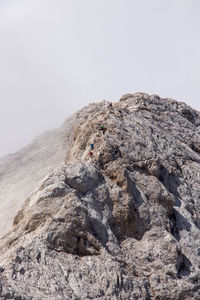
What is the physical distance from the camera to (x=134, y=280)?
2002 centimetres

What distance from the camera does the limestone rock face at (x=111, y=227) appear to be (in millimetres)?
18453

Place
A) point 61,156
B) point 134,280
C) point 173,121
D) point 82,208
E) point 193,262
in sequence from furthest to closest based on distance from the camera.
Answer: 1. point 61,156
2. point 173,121
3. point 193,262
4. point 82,208
5. point 134,280

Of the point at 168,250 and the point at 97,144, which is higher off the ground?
the point at 97,144

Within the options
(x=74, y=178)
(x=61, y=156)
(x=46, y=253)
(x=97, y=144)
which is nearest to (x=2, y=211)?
(x=61, y=156)

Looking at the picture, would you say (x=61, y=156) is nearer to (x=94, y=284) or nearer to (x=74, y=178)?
(x=74, y=178)

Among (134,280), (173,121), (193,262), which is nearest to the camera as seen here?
(134,280)

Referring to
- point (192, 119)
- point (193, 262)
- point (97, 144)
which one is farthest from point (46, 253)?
point (192, 119)

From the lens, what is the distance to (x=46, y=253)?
63.1ft

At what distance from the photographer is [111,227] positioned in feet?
Answer: 74.6

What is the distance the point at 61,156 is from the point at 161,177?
2984 centimetres

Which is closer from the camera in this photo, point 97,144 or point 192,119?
point 97,144

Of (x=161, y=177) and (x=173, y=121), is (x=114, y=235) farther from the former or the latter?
(x=173, y=121)

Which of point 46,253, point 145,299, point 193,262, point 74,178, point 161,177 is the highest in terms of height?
point 74,178

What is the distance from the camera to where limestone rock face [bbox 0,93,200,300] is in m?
18.5
